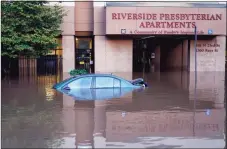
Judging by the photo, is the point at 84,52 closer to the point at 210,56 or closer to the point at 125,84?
the point at 210,56

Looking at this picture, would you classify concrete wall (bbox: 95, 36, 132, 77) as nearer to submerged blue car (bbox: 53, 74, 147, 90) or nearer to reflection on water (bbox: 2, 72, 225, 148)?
submerged blue car (bbox: 53, 74, 147, 90)

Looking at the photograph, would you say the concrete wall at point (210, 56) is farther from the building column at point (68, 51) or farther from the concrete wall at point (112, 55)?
the building column at point (68, 51)

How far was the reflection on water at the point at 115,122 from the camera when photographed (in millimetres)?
7855

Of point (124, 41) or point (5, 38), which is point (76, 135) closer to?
point (5, 38)

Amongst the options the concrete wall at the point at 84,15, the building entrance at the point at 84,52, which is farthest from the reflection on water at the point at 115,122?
the building entrance at the point at 84,52

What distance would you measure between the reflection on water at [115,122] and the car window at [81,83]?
5.87ft

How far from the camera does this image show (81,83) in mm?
16875

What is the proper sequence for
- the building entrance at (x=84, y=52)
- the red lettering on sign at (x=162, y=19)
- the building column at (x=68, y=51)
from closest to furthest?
the red lettering on sign at (x=162, y=19)
the building column at (x=68, y=51)
the building entrance at (x=84, y=52)

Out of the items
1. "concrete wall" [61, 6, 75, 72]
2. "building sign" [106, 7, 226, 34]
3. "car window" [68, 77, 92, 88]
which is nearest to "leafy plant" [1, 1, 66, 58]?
"concrete wall" [61, 6, 75, 72]

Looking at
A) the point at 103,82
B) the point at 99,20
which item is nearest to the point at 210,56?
the point at 99,20

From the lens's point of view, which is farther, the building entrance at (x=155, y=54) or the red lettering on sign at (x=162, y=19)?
the building entrance at (x=155, y=54)

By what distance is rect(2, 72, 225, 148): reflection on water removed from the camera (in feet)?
25.8

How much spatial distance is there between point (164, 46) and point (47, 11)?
49.8ft

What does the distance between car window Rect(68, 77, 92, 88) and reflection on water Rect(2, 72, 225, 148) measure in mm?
1790
